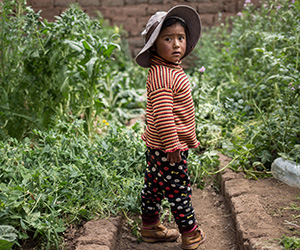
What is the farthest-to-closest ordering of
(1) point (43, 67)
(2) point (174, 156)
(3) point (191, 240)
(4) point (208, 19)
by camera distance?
(4) point (208, 19) → (1) point (43, 67) → (3) point (191, 240) → (2) point (174, 156)

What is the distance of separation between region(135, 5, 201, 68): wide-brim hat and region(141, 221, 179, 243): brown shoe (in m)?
1.09

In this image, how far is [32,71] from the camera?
378cm

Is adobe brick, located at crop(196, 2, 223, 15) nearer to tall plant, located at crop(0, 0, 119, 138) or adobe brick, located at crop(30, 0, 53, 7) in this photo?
adobe brick, located at crop(30, 0, 53, 7)

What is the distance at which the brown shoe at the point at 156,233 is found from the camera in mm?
2626

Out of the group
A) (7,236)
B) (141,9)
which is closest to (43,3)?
(141,9)

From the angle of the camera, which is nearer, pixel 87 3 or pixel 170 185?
pixel 170 185

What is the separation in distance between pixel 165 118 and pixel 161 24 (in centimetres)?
53

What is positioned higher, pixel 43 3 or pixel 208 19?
pixel 43 3

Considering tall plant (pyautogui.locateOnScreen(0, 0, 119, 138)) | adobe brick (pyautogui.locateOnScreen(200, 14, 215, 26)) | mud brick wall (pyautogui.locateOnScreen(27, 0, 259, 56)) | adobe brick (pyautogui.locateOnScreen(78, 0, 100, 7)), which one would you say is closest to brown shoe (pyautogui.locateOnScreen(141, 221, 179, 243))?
tall plant (pyautogui.locateOnScreen(0, 0, 119, 138))

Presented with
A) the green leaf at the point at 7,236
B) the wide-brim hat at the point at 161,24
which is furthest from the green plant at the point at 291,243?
the green leaf at the point at 7,236

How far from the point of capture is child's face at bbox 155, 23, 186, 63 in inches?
89.5

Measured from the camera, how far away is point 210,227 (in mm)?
Result: 2863

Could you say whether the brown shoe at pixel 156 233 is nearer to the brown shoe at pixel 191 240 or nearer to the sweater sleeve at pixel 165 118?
the brown shoe at pixel 191 240

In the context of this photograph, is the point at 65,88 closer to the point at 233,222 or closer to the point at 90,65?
the point at 90,65
